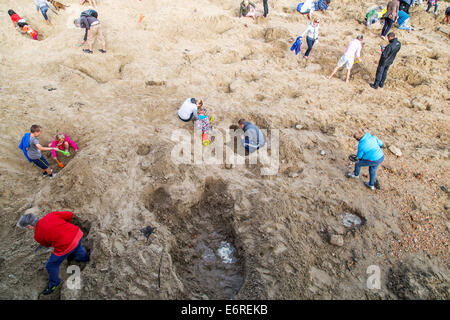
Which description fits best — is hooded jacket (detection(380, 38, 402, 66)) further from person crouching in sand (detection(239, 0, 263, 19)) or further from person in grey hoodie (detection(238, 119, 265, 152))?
person crouching in sand (detection(239, 0, 263, 19))

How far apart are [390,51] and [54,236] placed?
8645 mm

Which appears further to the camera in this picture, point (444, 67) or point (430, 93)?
point (444, 67)

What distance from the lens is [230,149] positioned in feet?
17.8

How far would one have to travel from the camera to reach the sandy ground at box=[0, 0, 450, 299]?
3.40 m

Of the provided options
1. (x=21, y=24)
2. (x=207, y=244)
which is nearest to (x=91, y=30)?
(x=21, y=24)

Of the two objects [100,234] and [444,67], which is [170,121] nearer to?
[100,234]

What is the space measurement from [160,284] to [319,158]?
4.06 meters

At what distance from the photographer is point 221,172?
4840 mm

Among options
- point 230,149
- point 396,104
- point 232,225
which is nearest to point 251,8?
point 396,104

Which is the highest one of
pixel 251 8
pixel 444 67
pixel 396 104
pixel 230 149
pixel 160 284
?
pixel 251 8

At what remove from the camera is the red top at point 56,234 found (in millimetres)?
2896

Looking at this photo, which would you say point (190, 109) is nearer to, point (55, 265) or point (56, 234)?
point (56, 234)

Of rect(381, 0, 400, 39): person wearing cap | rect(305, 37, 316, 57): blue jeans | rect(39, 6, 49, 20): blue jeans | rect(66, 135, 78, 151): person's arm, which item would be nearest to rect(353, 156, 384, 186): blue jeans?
rect(305, 37, 316, 57): blue jeans

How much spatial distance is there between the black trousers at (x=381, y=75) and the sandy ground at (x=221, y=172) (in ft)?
0.91
